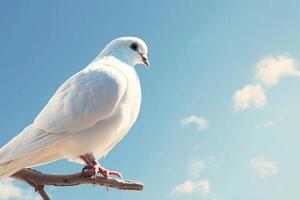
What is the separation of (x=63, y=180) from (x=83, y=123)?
2.60ft

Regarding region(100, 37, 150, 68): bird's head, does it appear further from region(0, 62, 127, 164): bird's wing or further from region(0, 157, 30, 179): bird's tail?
region(0, 157, 30, 179): bird's tail

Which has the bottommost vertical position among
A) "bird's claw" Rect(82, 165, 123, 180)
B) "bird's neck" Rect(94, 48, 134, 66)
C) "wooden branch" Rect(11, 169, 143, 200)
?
"wooden branch" Rect(11, 169, 143, 200)

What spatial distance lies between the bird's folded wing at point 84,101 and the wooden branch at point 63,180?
613 mm

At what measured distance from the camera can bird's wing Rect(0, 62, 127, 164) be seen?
6059mm

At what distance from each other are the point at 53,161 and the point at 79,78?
126cm

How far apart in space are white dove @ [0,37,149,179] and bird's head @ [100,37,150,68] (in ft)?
1.97

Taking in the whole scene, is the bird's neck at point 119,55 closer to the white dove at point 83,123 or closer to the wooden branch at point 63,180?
the white dove at point 83,123

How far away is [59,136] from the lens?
608 centimetres

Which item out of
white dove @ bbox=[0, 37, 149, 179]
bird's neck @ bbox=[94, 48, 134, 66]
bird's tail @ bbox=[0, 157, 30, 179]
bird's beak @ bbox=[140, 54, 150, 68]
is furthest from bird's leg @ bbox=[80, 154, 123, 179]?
bird's beak @ bbox=[140, 54, 150, 68]

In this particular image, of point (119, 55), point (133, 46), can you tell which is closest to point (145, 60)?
point (133, 46)

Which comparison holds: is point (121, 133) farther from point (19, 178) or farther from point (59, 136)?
point (19, 178)

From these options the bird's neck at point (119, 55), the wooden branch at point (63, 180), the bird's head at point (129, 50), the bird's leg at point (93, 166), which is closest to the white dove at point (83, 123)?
the bird's leg at point (93, 166)

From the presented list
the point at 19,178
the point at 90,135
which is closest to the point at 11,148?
the point at 19,178

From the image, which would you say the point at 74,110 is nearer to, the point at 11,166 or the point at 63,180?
the point at 63,180
